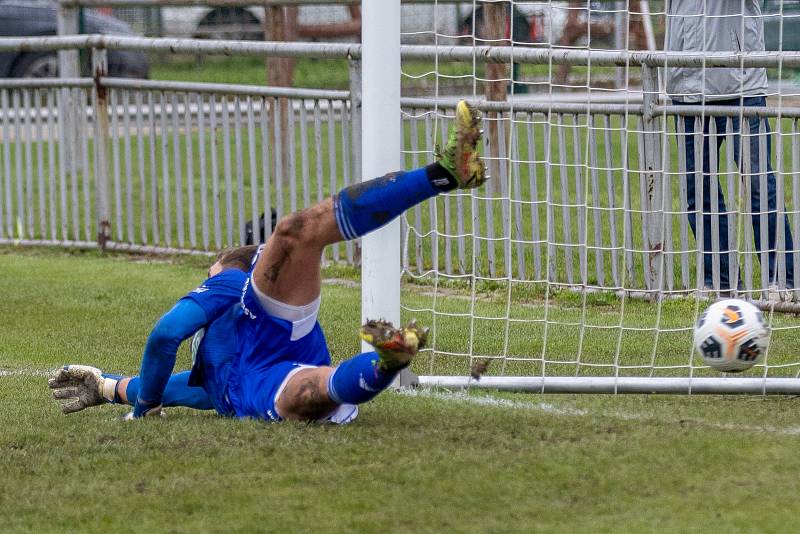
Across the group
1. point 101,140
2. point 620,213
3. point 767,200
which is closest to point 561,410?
point 767,200

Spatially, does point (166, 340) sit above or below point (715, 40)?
below

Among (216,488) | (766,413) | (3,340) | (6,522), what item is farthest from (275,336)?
(3,340)

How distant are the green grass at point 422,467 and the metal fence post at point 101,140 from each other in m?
4.13

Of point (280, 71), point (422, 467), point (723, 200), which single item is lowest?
point (422, 467)

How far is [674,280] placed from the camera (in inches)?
308

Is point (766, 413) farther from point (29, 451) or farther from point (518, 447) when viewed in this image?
point (29, 451)

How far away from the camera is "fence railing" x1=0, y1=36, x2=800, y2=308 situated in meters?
7.30

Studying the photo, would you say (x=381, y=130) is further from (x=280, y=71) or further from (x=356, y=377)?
(x=280, y=71)

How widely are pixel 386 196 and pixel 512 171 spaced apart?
2.91 metres

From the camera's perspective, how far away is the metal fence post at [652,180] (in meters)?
7.56

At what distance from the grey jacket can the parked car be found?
6.99 metres

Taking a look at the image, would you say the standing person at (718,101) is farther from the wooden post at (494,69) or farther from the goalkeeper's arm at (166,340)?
the goalkeeper's arm at (166,340)

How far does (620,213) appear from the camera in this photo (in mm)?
8398

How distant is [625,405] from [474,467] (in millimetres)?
1167
